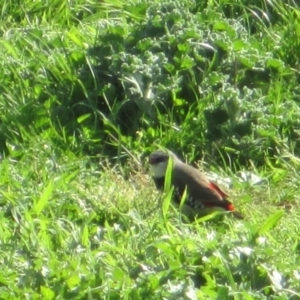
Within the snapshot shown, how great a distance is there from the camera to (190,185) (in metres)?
6.49

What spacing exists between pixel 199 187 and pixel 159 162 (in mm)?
283

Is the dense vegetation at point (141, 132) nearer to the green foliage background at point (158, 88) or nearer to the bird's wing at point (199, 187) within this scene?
the green foliage background at point (158, 88)

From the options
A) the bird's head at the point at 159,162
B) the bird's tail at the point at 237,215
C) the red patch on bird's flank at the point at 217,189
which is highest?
the bird's head at the point at 159,162

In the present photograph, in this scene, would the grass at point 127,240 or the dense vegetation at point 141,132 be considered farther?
the dense vegetation at point 141,132

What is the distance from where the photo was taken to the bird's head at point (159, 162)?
6.57m

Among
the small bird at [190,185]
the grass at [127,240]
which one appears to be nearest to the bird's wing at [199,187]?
the small bird at [190,185]

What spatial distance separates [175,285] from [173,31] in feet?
8.16

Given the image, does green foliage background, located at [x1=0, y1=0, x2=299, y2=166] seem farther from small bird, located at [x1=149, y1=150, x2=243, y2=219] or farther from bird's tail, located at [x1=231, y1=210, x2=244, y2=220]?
bird's tail, located at [x1=231, y1=210, x2=244, y2=220]

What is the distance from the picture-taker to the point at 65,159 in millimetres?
6867

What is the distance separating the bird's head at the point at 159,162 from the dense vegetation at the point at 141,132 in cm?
11

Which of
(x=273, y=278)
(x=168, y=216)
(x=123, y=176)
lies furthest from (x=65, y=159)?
(x=273, y=278)

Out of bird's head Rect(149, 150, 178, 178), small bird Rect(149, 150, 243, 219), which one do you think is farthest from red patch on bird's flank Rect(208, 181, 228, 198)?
bird's head Rect(149, 150, 178, 178)

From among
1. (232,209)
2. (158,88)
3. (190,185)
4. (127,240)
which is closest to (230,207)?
(232,209)

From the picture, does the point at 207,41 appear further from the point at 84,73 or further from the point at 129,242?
the point at 129,242
